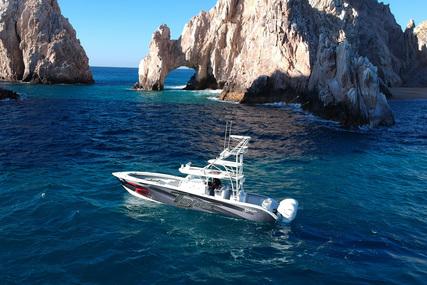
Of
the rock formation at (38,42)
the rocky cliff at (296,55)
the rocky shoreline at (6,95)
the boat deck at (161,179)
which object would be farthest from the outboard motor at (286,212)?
the rock formation at (38,42)

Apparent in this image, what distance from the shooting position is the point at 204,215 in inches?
613

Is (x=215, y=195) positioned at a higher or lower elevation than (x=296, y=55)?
lower

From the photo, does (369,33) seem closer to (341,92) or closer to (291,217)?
(341,92)

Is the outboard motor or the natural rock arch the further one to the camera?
the natural rock arch

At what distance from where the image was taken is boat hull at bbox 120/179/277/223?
584 inches

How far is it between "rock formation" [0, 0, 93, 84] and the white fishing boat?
7621 centimetres

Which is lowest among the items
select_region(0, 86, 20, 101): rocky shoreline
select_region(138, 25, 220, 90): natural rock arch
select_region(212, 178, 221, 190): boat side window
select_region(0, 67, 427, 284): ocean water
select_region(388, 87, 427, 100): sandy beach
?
select_region(0, 67, 427, 284): ocean water

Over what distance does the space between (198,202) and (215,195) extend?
0.92 metres

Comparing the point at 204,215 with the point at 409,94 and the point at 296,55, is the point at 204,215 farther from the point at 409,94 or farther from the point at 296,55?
the point at 409,94

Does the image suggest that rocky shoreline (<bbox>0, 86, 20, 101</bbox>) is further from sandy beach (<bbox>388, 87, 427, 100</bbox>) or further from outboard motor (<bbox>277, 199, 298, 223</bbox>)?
sandy beach (<bbox>388, 87, 427, 100</bbox>)

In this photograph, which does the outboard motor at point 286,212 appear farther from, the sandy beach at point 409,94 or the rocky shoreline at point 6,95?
the sandy beach at point 409,94

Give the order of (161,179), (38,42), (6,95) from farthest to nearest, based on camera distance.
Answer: (38,42) < (6,95) < (161,179)

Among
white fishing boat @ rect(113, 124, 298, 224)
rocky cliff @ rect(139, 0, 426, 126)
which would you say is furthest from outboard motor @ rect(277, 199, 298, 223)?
rocky cliff @ rect(139, 0, 426, 126)

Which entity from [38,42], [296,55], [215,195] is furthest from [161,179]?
[38,42]
